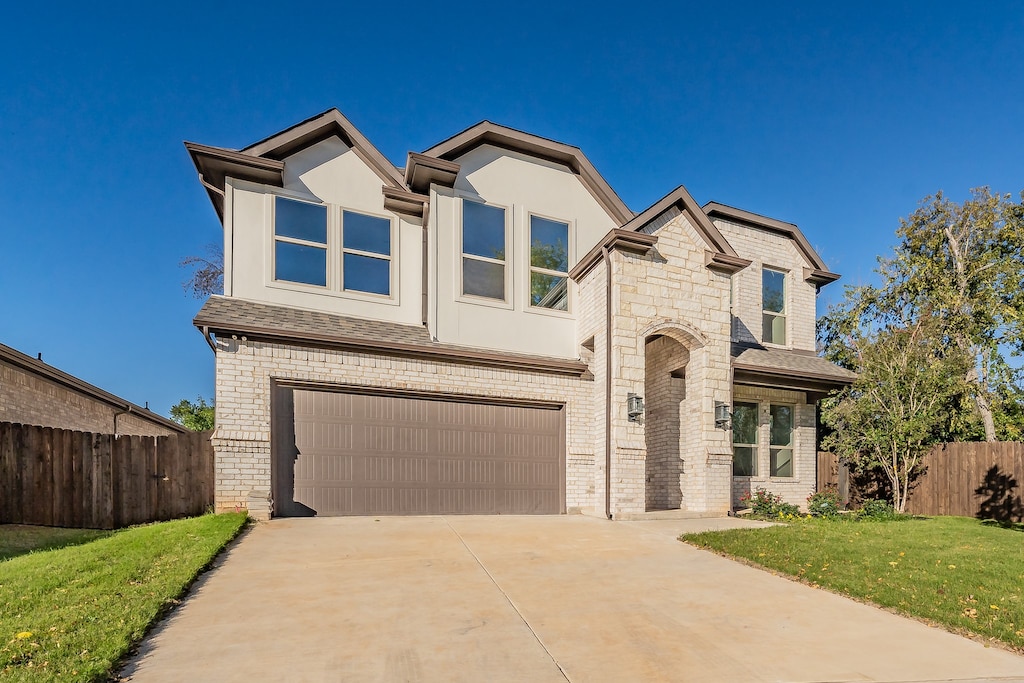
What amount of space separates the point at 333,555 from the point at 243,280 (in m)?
6.11

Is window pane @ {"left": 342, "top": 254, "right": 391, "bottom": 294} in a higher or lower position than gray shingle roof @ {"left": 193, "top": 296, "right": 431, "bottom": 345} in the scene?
higher

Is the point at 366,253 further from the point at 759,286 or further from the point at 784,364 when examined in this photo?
the point at 759,286

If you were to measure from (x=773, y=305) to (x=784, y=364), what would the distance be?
2.68m

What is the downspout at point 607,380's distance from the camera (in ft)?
36.9

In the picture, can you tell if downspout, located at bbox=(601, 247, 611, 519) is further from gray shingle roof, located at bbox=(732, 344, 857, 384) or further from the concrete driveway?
the concrete driveway

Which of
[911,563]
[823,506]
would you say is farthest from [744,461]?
[911,563]

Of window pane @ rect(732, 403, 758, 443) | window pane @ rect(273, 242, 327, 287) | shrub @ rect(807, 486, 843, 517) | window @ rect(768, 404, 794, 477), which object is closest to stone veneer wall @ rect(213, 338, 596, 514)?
window pane @ rect(273, 242, 327, 287)

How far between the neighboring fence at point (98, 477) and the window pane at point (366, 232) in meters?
4.40

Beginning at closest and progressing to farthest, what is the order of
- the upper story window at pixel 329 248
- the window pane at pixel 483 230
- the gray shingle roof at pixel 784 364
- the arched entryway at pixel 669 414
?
the upper story window at pixel 329 248
the window pane at pixel 483 230
the arched entryway at pixel 669 414
the gray shingle roof at pixel 784 364

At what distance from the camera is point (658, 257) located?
12219 millimetres

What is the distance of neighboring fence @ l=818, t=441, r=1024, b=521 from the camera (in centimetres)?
1334

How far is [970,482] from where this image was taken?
45.5 feet

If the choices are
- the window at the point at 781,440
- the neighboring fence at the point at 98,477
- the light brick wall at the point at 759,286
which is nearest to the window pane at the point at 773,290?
the light brick wall at the point at 759,286

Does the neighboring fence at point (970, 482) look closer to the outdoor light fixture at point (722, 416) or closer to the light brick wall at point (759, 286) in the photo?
the light brick wall at point (759, 286)
